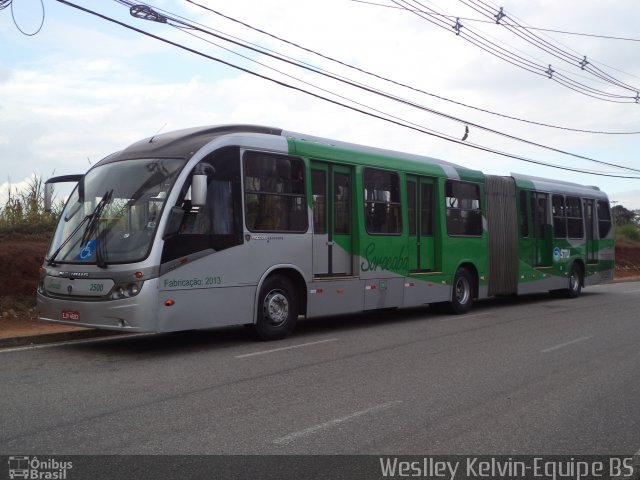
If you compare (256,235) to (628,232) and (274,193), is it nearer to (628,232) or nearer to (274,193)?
(274,193)

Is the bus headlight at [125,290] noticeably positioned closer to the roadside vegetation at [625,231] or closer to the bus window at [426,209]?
the bus window at [426,209]

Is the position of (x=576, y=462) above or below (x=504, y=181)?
below

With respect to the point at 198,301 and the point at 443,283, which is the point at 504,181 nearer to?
the point at 443,283

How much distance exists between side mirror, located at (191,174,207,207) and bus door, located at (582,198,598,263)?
1474cm

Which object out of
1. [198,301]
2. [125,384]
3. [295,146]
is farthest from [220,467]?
[295,146]

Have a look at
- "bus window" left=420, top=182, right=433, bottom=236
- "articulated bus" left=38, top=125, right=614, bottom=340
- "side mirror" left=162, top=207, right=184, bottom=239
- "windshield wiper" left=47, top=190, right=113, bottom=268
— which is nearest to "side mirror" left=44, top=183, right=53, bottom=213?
"articulated bus" left=38, top=125, right=614, bottom=340

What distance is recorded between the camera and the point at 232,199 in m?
10.1

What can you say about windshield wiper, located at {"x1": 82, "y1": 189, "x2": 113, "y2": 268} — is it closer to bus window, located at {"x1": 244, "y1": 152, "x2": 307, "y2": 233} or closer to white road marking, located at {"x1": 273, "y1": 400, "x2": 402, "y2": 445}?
bus window, located at {"x1": 244, "y1": 152, "x2": 307, "y2": 233}

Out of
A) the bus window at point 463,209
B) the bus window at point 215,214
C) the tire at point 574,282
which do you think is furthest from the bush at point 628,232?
the bus window at point 215,214

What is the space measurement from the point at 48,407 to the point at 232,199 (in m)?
4.50

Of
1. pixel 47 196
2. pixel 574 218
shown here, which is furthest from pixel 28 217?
pixel 574 218

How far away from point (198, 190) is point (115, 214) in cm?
130

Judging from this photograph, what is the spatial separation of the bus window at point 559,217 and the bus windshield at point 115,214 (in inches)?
498

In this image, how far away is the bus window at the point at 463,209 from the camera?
15031mm
